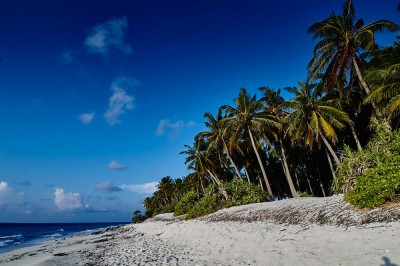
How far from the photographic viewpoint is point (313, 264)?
6.15 metres

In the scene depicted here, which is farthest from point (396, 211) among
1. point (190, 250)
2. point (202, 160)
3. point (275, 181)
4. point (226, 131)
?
point (275, 181)

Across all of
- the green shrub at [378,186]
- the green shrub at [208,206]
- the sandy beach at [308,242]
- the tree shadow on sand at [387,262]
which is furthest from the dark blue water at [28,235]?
the tree shadow on sand at [387,262]

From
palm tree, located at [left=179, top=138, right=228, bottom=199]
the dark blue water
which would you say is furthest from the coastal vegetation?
the dark blue water

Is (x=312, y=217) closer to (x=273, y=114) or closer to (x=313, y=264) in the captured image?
(x=313, y=264)

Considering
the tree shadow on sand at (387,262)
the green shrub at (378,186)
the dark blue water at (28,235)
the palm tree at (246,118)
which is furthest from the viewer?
the dark blue water at (28,235)

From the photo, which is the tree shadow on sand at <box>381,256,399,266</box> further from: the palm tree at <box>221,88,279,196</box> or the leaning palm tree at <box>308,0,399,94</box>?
the palm tree at <box>221,88,279,196</box>

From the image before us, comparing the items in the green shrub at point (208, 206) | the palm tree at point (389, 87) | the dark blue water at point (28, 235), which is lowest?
the dark blue water at point (28, 235)

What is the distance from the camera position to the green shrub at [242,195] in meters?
21.2

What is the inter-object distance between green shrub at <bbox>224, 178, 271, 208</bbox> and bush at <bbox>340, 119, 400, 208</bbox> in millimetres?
10428

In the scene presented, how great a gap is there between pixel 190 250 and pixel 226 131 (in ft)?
69.0

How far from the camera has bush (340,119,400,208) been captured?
8.27 m

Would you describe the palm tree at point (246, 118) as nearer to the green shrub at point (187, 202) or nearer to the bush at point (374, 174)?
the green shrub at point (187, 202)

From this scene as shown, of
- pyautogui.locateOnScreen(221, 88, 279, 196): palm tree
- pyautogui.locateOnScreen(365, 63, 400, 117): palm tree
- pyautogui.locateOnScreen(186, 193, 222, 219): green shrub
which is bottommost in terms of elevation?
pyautogui.locateOnScreen(186, 193, 222, 219): green shrub

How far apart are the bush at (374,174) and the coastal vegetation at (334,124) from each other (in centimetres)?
3
